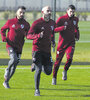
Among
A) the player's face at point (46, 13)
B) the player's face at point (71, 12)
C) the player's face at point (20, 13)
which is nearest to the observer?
A: the player's face at point (46, 13)

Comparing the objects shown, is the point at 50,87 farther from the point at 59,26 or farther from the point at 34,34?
the point at 34,34

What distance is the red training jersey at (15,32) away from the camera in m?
11.5

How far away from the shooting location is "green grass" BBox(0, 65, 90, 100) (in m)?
10.4

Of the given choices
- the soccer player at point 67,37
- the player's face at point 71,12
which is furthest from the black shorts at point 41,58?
the player's face at point 71,12

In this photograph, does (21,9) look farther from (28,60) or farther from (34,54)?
(28,60)

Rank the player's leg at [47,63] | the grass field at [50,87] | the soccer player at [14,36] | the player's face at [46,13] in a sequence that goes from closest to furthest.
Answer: the grass field at [50,87] → the player's face at [46,13] → the player's leg at [47,63] → the soccer player at [14,36]

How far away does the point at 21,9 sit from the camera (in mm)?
11289

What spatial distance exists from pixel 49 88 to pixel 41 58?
1.15 m

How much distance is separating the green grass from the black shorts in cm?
67

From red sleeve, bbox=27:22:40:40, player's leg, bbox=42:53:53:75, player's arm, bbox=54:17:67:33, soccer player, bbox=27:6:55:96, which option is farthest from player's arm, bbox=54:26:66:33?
red sleeve, bbox=27:22:40:40

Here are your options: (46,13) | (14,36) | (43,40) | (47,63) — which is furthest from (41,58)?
(14,36)

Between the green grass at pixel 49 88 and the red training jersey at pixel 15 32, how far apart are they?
1016 mm

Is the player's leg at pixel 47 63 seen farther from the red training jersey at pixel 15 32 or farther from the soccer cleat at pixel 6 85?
the soccer cleat at pixel 6 85

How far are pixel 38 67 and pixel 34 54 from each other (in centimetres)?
37
